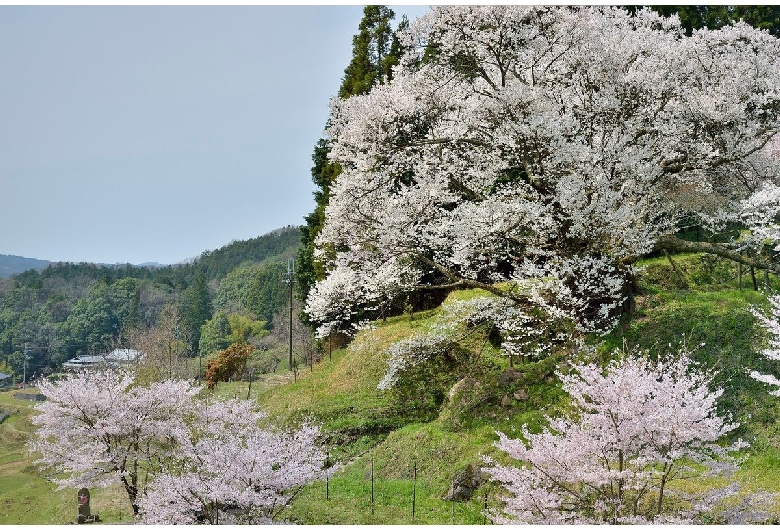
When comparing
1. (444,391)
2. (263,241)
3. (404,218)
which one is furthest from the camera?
(263,241)

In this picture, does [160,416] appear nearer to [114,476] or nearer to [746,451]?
[114,476]

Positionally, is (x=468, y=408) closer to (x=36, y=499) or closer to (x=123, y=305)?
(x=36, y=499)

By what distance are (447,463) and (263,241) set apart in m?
78.5

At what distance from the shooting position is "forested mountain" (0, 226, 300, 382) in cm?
5584

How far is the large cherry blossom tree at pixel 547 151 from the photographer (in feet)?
36.3

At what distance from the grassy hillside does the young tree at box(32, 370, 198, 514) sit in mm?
2587

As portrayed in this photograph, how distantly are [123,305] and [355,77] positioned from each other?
164ft

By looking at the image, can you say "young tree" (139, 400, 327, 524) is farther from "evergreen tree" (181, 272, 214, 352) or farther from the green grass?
"evergreen tree" (181, 272, 214, 352)

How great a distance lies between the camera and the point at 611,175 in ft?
36.3

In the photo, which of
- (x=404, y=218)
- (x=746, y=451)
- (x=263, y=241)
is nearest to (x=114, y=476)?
(x=404, y=218)

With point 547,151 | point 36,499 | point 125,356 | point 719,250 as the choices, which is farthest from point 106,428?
point 125,356

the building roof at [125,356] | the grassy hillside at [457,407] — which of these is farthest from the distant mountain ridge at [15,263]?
the grassy hillside at [457,407]

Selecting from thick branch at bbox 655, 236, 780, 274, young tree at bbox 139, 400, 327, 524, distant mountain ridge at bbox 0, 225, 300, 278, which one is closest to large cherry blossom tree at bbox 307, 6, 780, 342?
thick branch at bbox 655, 236, 780, 274

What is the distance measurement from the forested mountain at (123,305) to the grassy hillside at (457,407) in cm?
2712
